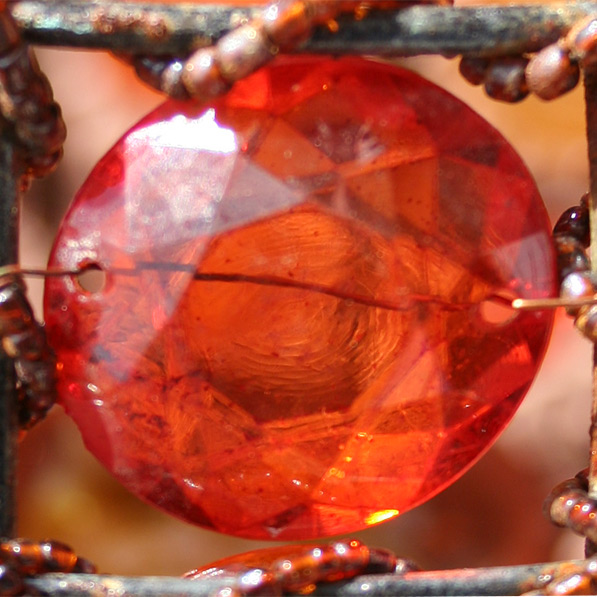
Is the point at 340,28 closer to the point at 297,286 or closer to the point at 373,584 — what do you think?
the point at 297,286

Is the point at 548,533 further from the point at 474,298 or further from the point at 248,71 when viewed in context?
the point at 248,71

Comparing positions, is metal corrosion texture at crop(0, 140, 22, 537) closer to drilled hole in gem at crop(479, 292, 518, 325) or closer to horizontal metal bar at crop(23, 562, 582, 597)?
horizontal metal bar at crop(23, 562, 582, 597)

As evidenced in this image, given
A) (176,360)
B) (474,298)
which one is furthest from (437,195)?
(176,360)

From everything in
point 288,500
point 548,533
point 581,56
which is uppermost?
point 581,56

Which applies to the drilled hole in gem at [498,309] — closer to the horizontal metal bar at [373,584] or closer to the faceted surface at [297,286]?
the faceted surface at [297,286]

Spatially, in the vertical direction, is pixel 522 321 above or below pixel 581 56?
below

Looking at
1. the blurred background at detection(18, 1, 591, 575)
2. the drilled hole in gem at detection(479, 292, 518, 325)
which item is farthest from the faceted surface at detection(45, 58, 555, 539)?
the blurred background at detection(18, 1, 591, 575)

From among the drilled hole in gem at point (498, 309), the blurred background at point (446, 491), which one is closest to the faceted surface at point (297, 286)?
the drilled hole in gem at point (498, 309)
